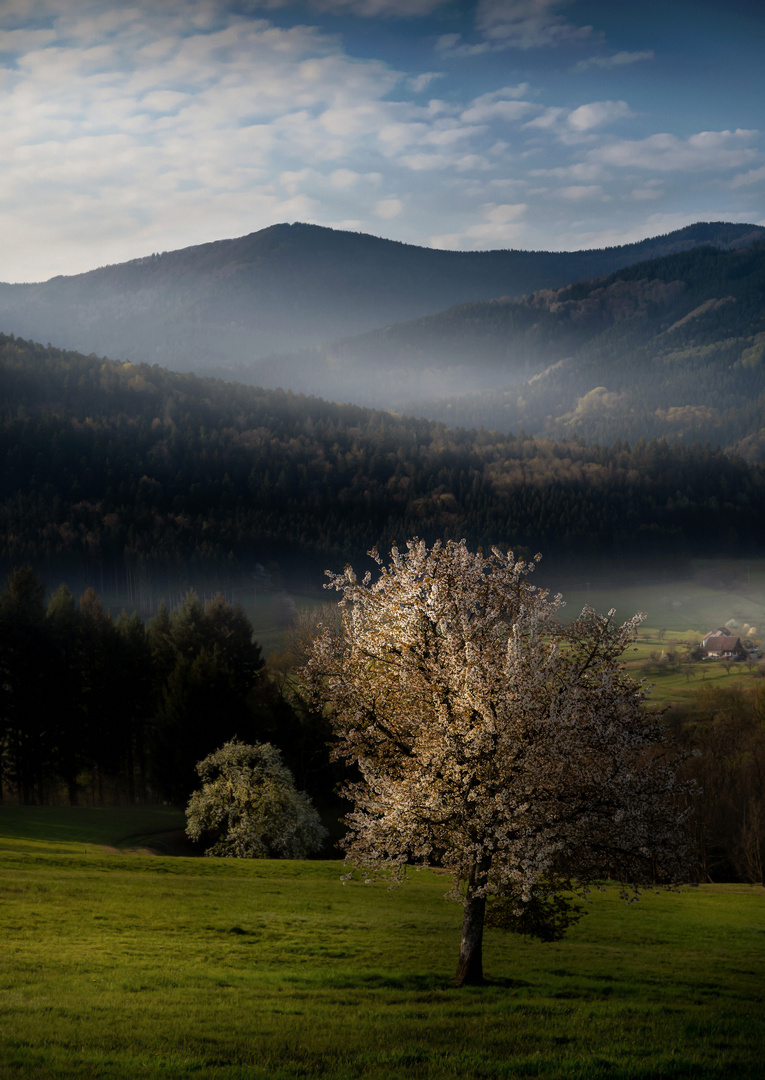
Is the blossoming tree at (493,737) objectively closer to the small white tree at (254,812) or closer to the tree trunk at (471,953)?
the tree trunk at (471,953)

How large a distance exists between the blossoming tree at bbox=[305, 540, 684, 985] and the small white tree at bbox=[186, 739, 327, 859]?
3822cm

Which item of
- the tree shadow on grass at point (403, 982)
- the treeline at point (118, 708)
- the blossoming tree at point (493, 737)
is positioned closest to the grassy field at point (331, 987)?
the tree shadow on grass at point (403, 982)

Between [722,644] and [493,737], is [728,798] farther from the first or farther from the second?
[722,644]

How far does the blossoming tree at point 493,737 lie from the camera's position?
55.1 feet

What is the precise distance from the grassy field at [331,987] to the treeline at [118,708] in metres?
34.3

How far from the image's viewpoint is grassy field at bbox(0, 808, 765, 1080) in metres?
13.4

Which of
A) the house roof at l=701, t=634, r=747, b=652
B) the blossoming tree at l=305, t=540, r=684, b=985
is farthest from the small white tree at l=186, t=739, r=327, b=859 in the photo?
the house roof at l=701, t=634, r=747, b=652

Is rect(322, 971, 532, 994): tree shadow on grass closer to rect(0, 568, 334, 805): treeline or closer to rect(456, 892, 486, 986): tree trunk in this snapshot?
rect(456, 892, 486, 986): tree trunk

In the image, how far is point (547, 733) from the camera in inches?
667

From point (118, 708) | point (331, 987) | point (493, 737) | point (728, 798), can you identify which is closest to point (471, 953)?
point (331, 987)

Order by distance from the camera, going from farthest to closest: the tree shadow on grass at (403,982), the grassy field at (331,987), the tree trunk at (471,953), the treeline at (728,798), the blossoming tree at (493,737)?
the treeline at (728,798), the tree shadow on grass at (403,982), the tree trunk at (471,953), the blossoming tree at (493,737), the grassy field at (331,987)

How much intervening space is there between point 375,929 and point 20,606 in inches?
2315

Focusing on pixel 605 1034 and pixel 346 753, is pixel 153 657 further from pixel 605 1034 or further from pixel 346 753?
pixel 605 1034

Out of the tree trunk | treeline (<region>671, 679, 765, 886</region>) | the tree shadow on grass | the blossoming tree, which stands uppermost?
the blossoming tree
